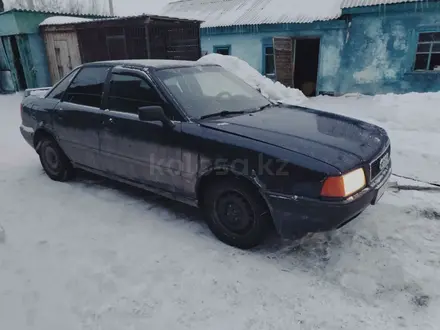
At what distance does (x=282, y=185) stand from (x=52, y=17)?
46.4ft

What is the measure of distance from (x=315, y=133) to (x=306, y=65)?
41.9 ft

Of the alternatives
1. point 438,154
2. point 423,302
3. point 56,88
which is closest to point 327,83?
point 438,154

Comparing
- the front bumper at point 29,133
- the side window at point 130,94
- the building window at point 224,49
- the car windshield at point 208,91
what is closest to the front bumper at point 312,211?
the car windshield at point 208,91

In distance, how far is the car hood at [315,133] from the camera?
2.53m

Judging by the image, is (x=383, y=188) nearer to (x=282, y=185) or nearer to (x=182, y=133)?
(x=282, y=185)

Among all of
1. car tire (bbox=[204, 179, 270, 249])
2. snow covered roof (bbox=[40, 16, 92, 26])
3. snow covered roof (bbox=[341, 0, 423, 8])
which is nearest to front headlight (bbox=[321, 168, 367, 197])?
car tire (bbox=[204, 179, 270, 249])

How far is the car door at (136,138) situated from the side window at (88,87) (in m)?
0.18

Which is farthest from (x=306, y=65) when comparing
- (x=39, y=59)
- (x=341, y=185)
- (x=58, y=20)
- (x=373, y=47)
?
(x=341, y=185)

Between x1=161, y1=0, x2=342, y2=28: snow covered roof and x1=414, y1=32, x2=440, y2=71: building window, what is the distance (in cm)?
294

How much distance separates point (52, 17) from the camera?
13094 millimetres

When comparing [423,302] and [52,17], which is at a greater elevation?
[52,17]

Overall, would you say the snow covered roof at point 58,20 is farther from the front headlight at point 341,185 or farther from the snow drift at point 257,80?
the front headlight at point 341,185

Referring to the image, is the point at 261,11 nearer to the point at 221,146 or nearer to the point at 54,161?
the point at 54,161

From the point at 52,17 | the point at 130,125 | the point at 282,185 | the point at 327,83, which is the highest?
the point at 52,17
